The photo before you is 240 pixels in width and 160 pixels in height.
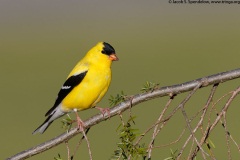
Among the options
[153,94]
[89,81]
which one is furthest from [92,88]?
[153,94]

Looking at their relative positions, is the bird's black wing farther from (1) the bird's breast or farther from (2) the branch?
(2) the branch

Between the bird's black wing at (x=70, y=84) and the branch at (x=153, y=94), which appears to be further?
the bird's black wing at (x=70, y=84)

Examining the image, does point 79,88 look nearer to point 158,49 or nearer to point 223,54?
point 223,54

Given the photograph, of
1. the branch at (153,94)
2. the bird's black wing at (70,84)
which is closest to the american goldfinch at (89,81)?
the bird's black wing at (70,84)

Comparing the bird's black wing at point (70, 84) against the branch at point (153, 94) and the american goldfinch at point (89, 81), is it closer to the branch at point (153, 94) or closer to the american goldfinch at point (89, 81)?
the american goldfinch at point (89, 81)

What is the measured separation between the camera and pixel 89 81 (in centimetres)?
486

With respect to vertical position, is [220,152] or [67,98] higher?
[220,152]

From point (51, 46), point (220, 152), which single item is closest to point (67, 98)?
point (220, 152)

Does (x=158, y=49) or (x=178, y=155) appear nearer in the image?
(x=178, y=155)

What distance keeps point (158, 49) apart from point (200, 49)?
106 inches

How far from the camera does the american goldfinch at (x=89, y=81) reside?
190 inches

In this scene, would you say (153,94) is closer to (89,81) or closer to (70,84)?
(89,81)

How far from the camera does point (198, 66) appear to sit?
2297 centimetres

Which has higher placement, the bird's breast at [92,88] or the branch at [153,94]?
the bird's breast at [92,88]
